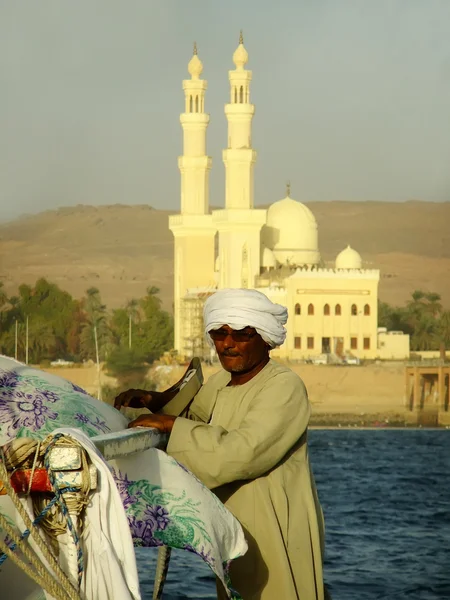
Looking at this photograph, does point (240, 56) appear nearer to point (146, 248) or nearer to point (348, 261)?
point (348, 261)

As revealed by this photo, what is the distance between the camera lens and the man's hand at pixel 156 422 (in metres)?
2.93

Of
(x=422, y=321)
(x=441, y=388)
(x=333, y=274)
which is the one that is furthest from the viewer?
(x=422, y=321)

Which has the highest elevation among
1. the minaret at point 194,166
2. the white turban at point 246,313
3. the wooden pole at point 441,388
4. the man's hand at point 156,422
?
the white turban at point 246,313

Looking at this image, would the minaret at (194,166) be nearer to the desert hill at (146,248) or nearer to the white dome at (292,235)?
the white dome at (292,235)

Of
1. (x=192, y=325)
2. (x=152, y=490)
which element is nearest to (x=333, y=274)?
(x=192, y=325)

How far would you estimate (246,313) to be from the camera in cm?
314

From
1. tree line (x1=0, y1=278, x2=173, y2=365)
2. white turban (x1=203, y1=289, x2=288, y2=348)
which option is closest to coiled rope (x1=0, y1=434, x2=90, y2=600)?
white turban (x1=203, y1=289, x2=288, y2=348)

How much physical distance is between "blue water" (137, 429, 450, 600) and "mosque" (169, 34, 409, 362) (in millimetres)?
8838

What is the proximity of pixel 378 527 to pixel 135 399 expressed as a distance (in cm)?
2098

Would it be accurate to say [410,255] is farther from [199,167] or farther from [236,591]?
[236,591]

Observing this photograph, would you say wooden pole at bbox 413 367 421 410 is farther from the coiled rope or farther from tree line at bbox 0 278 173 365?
the coiled rope

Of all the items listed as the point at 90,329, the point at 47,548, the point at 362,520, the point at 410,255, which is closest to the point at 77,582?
the point at 47,548

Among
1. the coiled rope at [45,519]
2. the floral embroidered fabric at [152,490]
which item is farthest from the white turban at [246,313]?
the coiled rope at [45,519]

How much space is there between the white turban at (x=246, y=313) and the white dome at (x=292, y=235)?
64616 mm
